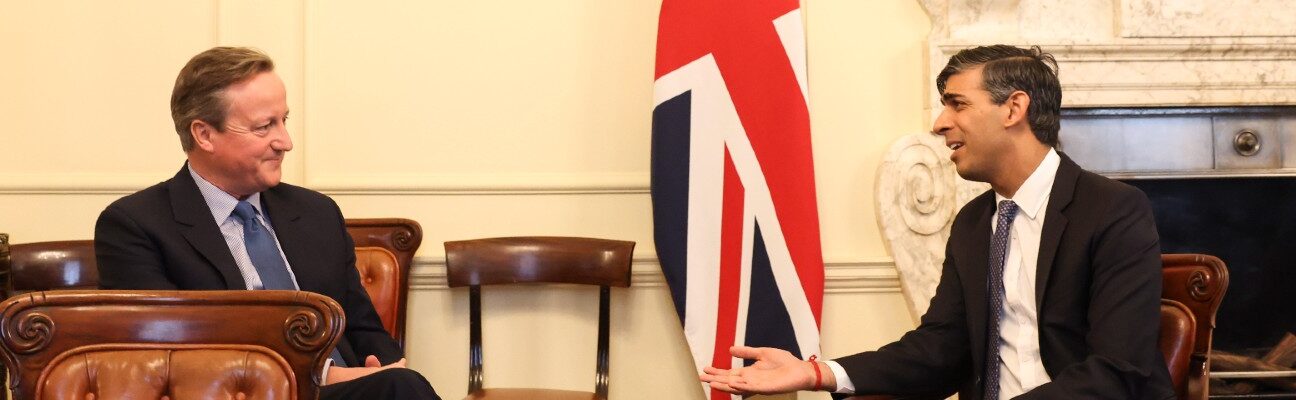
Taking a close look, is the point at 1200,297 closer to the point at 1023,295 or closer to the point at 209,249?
the point at 1023,295

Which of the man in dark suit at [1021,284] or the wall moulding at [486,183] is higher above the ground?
the wall moulding at [486,183]

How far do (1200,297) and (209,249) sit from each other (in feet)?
6.64

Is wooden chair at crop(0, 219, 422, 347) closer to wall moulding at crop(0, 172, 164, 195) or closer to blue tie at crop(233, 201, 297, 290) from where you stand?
wall moulding at crop(0, 172, 164, 195)

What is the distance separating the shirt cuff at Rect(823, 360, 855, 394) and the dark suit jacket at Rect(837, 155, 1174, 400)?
1cm

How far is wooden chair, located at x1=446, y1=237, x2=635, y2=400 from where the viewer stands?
12.3 ft

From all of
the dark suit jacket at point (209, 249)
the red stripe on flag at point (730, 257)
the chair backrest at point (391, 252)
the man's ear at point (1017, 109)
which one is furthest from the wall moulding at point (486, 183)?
the man's ear at point (1017, 109)

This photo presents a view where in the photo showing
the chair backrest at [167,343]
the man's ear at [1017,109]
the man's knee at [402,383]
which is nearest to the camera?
the chair backrest at [167,343]

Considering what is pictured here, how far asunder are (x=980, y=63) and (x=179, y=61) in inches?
104

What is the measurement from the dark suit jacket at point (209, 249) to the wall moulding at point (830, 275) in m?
1.20

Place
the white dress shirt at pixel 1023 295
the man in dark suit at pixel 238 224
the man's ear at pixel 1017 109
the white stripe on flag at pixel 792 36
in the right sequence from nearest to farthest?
the man in dark suit at pixel 238 224, the white dress shirt at pixel 1023 295, the man's ear at pixel 1017 109, the white stripe on flag at pixel 792 36

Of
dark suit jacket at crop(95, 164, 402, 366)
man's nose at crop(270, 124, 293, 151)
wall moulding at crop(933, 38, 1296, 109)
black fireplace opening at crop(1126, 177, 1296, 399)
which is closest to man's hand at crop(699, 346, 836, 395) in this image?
dark suit jacket at crop(95, 164, 402, 366)

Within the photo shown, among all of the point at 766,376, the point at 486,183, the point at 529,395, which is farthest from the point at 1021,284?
the point at 486,183

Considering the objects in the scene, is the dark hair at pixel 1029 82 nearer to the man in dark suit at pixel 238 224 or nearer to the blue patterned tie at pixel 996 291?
the blue patterned tie at pixel 996 291

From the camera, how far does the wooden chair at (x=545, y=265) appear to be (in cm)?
374
